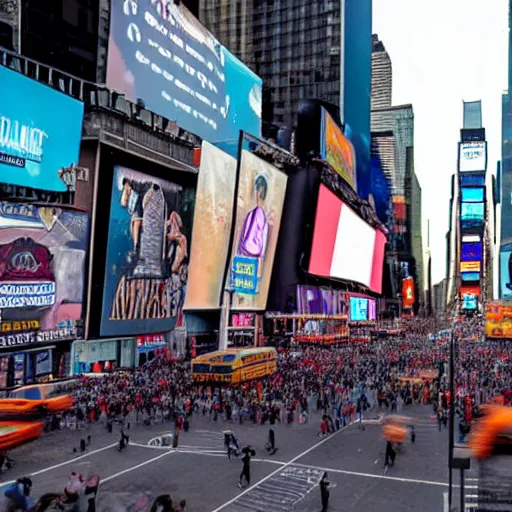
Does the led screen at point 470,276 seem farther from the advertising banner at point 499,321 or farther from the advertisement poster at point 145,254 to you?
the advertisement poster at point 145,254

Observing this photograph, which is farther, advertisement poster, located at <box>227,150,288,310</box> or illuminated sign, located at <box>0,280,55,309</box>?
advertisement poster, located at <box>227,150,288,310</box>

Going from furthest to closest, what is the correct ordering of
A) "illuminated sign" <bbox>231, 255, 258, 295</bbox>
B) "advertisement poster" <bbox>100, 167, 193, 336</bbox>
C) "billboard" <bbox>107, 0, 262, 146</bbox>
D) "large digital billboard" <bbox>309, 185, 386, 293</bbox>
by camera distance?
"large digital billboard" <bbox>309, 185, 386, 293</bbox>
"illuminated sign" <bbox>231, 255, 258, 295</bbox>
"billboard" <bbox>107, 0, 262, 146</bbox>
"advertisement poster" <bbox>100, 167, 193, 336</bbox>

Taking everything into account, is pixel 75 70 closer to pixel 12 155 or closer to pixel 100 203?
pixel 100 203

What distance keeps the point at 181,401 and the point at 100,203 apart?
19.3 meters

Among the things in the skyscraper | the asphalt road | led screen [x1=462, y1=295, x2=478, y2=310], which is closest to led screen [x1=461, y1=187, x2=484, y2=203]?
led screen [x1=462, y1=295, x2=478, y2=310]

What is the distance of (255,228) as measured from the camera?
62.9 metres

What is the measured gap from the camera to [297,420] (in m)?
27.8

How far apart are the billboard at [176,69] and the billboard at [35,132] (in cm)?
1211

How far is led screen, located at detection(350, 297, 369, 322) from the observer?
9762 centimetres

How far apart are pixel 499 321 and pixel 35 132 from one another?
6175 cm

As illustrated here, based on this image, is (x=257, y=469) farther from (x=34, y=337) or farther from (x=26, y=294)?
(x=34, y=337)

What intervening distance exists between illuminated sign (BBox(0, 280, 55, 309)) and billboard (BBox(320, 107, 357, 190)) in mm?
50887

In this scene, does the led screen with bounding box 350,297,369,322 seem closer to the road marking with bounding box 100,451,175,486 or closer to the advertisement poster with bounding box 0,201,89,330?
the advertisement poster with bounding box 0,201,89,330

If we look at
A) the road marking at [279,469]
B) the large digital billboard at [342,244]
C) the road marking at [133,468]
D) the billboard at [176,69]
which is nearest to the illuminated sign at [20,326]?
the road marking at [133,468]
